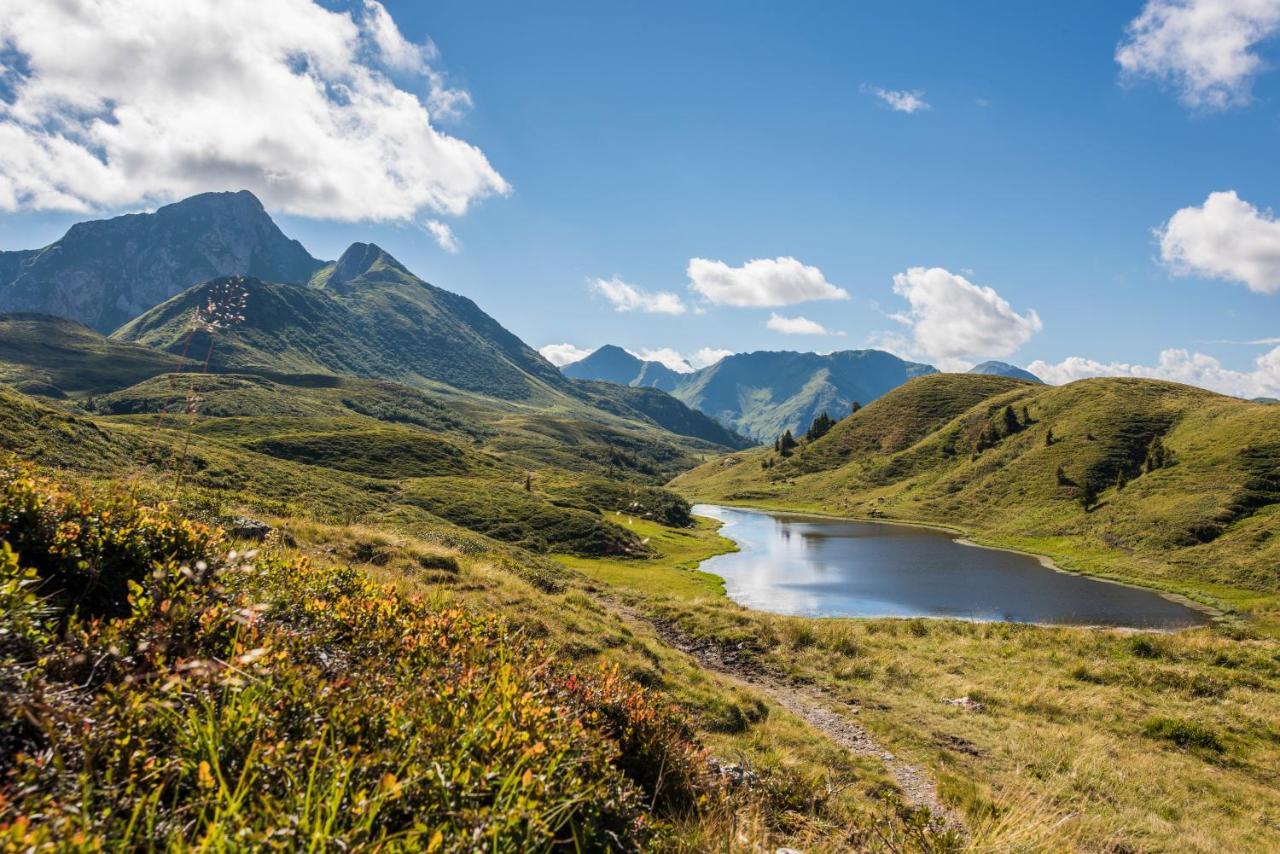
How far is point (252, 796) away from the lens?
11.2 feet

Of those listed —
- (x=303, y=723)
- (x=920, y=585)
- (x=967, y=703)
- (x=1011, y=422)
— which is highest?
(x=1011, y=422)

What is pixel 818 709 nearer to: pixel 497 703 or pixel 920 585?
pixel 497 703

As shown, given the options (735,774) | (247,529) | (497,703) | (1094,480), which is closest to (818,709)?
(735,774)

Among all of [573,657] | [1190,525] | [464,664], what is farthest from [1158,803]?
[1190,525]

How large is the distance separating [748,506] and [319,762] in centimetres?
17883

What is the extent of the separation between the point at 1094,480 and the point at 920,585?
74540 millimetres

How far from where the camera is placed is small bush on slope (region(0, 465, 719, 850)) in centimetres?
319

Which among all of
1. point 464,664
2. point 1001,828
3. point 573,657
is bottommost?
point 573,657

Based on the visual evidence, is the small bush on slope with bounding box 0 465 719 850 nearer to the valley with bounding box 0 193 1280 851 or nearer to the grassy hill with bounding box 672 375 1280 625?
the valley with bounding box 0 193 1280 851

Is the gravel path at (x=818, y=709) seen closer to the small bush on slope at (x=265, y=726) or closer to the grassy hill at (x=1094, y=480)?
the small bush on slope at (x=265, y=726)

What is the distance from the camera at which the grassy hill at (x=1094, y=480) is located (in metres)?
76.8

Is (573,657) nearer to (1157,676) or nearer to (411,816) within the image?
(411,816)

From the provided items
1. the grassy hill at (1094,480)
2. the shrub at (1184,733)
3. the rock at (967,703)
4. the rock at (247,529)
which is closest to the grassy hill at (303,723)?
the rock at (247,529)

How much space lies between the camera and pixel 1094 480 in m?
113
